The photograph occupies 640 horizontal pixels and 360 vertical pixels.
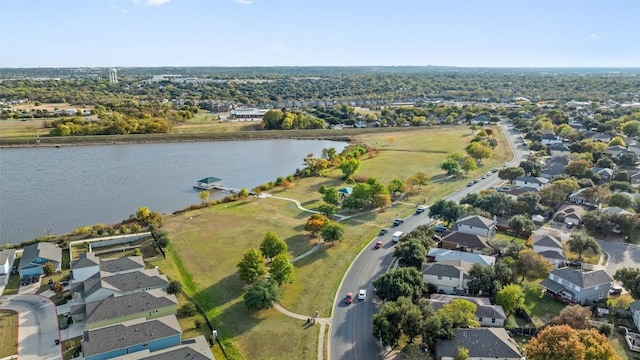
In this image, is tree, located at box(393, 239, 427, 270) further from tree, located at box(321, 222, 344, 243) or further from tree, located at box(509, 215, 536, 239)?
tree, located at box(509, 215, 536, 239)

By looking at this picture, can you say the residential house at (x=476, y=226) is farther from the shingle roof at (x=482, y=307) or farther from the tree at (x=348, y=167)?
the tree at (x=348, y=167)

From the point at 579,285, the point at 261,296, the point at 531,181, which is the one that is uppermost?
the point at 531,181

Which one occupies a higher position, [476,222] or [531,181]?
[531,181]

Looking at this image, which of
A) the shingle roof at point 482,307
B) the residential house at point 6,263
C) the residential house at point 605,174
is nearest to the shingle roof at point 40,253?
the residential house at point 6,263

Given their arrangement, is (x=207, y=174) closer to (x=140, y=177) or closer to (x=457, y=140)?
(x=140, y=177)

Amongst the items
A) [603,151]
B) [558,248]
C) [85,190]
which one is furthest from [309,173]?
[603,151]

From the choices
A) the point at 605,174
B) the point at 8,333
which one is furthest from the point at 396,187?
the point at 8,333

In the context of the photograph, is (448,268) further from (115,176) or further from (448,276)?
(115,176)
